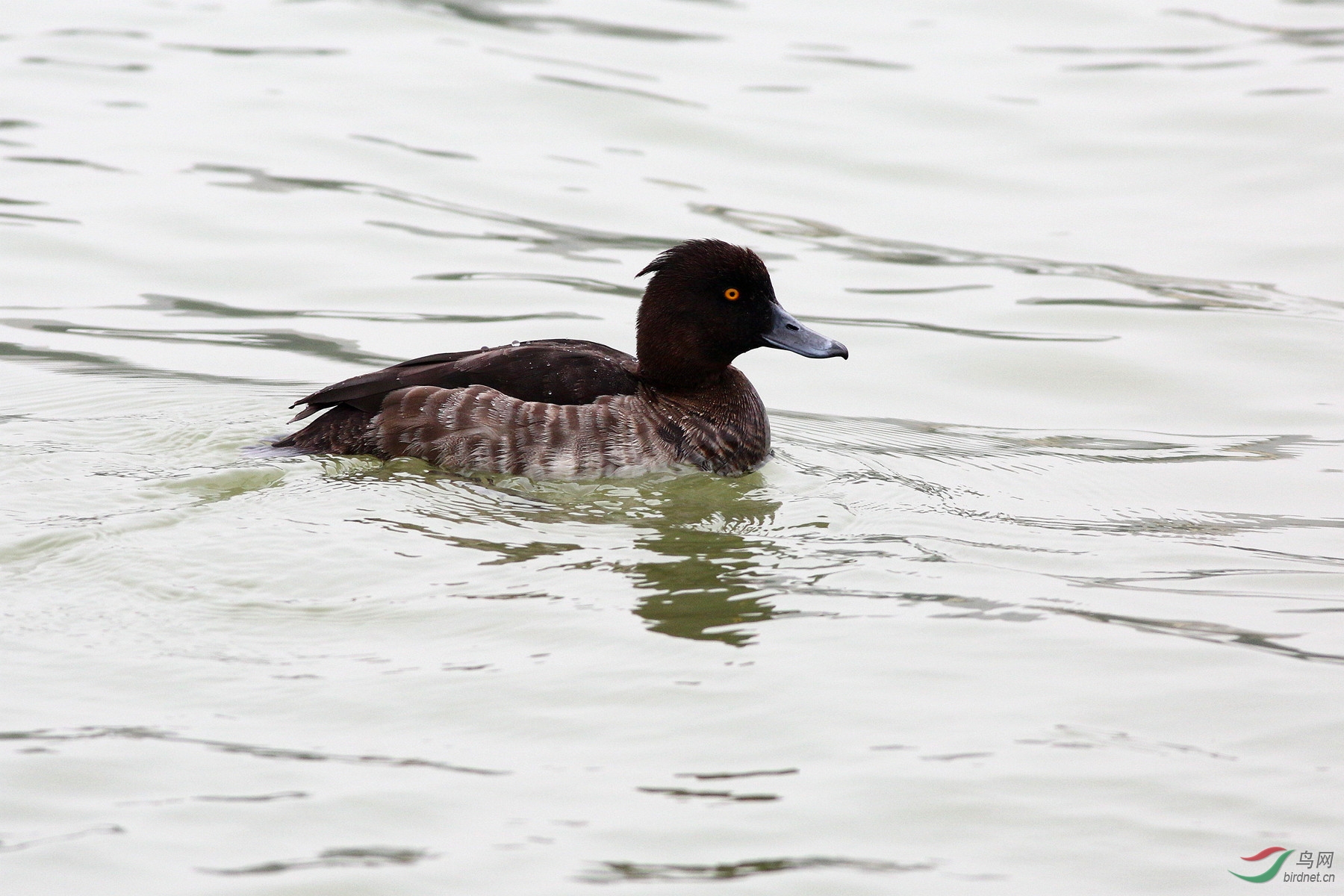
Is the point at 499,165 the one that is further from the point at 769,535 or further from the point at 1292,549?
the point at 1292,549

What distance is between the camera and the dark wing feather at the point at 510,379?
338 inches

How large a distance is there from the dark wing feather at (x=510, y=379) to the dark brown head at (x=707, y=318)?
37 centimetres

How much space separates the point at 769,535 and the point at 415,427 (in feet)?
6.45

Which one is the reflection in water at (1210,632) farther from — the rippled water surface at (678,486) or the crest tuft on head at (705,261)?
the crest tuft on head at (705,261)

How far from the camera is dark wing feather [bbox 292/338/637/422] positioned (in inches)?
338

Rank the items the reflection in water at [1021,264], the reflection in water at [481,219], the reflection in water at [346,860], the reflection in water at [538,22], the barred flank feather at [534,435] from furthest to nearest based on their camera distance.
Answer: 1. the reflection in water at [538,22]
2. the reflection in water at [481,219]
3. the reflection in water at [1021,264]
4. the barred flank feather at [534,435]
5. the reflection in water at [346,860]

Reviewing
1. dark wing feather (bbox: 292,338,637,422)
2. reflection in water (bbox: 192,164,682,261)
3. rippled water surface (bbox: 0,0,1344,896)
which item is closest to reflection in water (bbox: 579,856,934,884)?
rippled water surface (bbox: 0,0,1344,896)

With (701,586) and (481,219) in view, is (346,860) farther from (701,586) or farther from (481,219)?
(481,219)

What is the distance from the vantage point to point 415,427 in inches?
336

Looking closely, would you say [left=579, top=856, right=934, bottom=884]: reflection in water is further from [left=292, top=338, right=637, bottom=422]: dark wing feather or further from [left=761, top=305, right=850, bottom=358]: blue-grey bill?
[left=761, top=305, right=850, bottom=358]: blue-grey bill

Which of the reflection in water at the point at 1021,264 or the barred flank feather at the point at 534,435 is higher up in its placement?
the reflection in water at the point at 1021,264

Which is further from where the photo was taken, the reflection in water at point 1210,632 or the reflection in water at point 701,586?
the reflection in water at point 701,586

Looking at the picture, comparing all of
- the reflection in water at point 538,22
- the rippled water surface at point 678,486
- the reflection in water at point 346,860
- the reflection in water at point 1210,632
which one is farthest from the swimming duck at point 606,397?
the reflection in water at point 538,22
